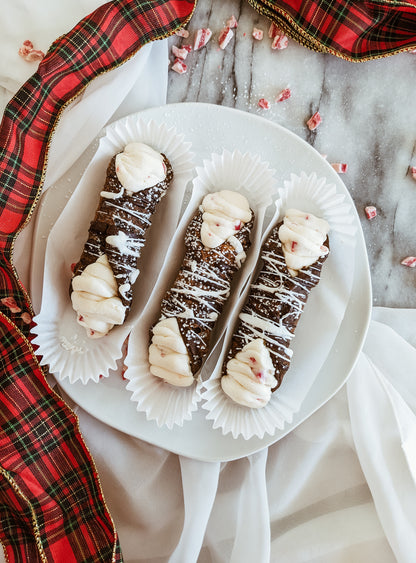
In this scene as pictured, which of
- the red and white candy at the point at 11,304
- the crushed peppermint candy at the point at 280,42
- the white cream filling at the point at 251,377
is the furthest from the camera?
the crushed peppermint candy at the point at 280,42

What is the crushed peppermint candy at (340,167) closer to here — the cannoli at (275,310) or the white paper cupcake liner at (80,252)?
the cannoli at (275,310)

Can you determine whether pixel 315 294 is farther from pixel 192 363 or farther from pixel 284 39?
pixel 284 39

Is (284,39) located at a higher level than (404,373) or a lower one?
higher

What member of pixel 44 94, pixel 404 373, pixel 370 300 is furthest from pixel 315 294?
pixel 44 94

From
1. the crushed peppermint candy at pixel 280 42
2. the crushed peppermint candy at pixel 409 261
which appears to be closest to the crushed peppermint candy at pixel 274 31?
the crushed peppermint candy at pixel 280 42

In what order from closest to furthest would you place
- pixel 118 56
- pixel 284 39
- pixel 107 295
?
pixel 107 295, pixel 118 56, pixel 284 39

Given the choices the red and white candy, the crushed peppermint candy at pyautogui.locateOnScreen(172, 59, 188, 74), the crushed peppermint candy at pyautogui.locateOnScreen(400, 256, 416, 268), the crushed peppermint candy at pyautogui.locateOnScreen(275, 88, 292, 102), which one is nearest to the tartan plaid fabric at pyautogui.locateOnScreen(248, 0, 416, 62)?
the crushed peppermint candy at pyautogui.locateOnScreen(275, 88, 292, 102)
